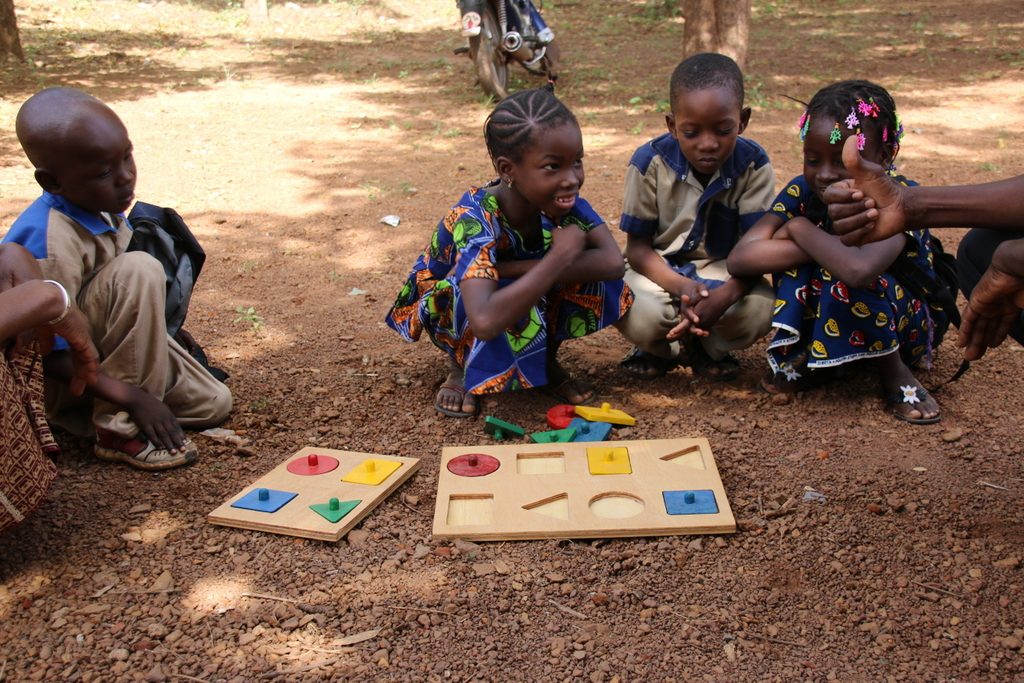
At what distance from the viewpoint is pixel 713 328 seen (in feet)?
11.0

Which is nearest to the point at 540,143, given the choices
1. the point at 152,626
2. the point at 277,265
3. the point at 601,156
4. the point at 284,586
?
the point at 284,586

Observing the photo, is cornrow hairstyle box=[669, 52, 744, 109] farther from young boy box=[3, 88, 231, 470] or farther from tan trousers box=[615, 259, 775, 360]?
young boy box=[3, 88, 231, 470]

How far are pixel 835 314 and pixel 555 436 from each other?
3.28ft

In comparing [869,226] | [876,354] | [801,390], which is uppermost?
[869,226]

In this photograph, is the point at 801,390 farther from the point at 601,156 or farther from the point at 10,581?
the point at 601,156

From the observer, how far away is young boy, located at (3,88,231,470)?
2658mm

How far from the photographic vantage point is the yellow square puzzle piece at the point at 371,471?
8.86 feet

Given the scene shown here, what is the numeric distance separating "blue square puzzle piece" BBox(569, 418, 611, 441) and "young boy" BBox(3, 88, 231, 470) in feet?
3.99

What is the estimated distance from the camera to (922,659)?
1.96 meters

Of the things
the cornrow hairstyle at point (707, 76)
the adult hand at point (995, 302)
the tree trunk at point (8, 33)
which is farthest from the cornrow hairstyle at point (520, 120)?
the tree trunk at point (8, 33)

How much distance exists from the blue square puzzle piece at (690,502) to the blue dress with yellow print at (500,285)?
0.72 meters

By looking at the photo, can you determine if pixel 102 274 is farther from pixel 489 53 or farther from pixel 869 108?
pixel 489 53

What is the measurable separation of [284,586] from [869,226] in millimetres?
1641

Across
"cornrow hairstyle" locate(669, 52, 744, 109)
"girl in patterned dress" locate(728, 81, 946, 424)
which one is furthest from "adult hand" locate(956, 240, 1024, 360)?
"cornrow hairstyle" locate(669, 52, 744, 109)
